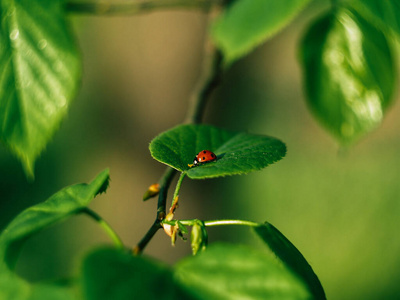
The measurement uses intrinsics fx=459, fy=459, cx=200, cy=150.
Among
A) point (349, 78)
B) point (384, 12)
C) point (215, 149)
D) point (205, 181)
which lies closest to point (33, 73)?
point (215, 149)

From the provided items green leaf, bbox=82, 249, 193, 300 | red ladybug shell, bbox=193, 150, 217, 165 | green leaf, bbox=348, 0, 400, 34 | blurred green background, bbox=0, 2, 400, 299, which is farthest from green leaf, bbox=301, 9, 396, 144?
blurred green background, bbox=0, 2, 400, 299

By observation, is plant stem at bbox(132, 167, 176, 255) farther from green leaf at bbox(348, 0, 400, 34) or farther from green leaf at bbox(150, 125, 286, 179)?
green leaf at bbox(348, 0, 400, 34)

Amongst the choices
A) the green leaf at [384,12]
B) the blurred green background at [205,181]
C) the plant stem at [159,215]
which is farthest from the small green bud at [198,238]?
the blurred green background at [205,181]

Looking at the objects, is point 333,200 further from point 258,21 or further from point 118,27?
point 258,21

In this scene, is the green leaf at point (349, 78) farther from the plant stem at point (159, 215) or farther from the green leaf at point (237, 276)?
the green leaf at point (237, 276)

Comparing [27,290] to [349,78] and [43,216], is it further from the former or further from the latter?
[349,78]

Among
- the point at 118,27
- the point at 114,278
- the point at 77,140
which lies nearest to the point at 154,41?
the point at 118,27
